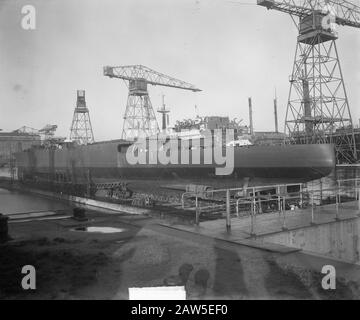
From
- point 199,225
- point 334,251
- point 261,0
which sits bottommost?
point 334,251

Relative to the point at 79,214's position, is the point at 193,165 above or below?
above

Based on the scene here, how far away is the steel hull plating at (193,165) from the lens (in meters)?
18.6

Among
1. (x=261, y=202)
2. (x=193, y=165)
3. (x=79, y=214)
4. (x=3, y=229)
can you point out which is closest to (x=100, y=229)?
(x=79, y=214)

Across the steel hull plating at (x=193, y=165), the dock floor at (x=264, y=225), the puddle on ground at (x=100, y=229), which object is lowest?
the dock floor at (x=264, y=225)

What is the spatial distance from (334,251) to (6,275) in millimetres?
8188

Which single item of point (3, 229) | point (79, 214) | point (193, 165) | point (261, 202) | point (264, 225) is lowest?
point (261, 202)

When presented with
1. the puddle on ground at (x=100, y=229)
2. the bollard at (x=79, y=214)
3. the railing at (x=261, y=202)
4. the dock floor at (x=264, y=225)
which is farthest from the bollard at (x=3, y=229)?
the railing at (x=261, y=202)

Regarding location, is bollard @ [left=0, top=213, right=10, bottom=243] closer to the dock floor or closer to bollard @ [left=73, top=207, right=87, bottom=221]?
bollard @ [left=73, top=207, right=87, bottom=221]

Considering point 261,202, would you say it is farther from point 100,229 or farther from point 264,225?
point 100,229

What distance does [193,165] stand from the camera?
21.5 meters

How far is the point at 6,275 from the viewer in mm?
5359

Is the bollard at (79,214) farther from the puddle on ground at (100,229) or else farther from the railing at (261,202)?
the railing at (261,202)
